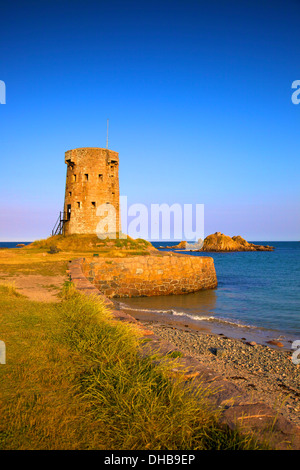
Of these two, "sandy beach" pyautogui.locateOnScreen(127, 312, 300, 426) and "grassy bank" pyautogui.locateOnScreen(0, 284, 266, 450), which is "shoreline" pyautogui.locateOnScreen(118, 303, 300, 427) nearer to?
"sandy beach" pyautogui.locateOnScreen(127, 312, 300, 426)

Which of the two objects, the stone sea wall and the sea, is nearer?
the sea

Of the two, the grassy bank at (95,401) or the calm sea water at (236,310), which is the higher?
the grassy bank at (95,401)

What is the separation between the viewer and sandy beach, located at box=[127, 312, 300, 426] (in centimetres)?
539

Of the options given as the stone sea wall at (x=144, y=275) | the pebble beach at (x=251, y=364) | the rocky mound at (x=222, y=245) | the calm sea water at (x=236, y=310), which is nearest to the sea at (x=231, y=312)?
the calm sea water at (x=236, y=310)

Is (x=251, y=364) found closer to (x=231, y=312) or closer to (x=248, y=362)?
(x=248, y=362)

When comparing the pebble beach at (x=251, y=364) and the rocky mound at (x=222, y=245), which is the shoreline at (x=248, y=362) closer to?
the pebble beach at (x=251, y=364)

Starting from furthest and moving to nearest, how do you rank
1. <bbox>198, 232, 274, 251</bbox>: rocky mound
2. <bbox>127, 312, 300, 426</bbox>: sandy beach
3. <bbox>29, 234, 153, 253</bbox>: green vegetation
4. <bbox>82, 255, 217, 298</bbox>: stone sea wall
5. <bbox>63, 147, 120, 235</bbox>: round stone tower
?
<bbox>198, 232, 274, 251</bbox>: rocky mound, <bbox>63, 147, 120, 235</bbox>: round stone tower, <bbox>29, 234, 153, 253</bbox>: green vegetation, <bbox>82, 255, 217, 298</bbox>: stone sea wall, <bbox>127, 312, 300, 426</bbox>: sandy beach

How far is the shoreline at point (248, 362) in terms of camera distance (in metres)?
5.42

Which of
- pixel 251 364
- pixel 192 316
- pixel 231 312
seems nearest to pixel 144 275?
pixel 192 316

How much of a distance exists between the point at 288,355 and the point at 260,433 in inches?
255

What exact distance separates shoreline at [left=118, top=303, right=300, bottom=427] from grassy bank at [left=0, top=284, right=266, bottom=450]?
1.72 m

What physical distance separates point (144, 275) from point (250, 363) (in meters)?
10.9

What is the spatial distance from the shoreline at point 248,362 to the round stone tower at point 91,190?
674 inches

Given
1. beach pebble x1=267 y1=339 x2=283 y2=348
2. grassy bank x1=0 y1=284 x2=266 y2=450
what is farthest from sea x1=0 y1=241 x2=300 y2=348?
grassy bank x1=0 y1=284 x2=266 y2=450
